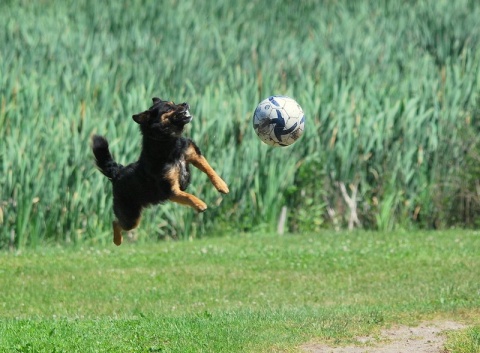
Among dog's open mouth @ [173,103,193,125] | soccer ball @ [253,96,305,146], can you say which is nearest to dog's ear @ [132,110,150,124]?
dog's open mouth @ [173,103,193,125]

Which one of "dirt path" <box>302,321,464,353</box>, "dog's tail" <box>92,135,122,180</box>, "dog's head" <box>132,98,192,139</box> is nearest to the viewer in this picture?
"dirt path" <box>302,321,464,353</box>

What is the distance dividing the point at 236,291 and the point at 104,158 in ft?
8.54

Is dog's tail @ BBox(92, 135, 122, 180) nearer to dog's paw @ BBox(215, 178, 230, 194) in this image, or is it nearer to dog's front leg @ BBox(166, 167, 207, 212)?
dog's front leg @ BBox(166, 167, 207, 212)

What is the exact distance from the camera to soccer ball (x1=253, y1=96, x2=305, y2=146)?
313 inches

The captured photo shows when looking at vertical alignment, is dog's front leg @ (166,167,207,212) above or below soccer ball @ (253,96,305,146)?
below

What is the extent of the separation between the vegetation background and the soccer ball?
4377 millimetres

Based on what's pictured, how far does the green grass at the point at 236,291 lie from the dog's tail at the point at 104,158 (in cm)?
116

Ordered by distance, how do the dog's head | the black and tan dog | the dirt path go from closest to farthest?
1. the dirt path
2. the dog's head
3. the black and tan dog

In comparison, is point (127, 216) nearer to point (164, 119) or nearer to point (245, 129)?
point (164, 119)

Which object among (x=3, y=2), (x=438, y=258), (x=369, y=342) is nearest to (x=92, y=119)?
(x=438, y=258)

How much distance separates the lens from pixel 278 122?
794 cm

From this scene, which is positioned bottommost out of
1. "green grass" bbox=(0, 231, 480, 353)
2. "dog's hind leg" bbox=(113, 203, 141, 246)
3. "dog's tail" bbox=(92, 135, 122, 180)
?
"green grass" bbox=(0, 231, 480, 353)

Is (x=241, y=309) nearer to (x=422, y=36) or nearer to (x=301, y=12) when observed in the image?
(x=422, y=36)

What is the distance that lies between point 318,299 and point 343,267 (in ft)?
4.02
